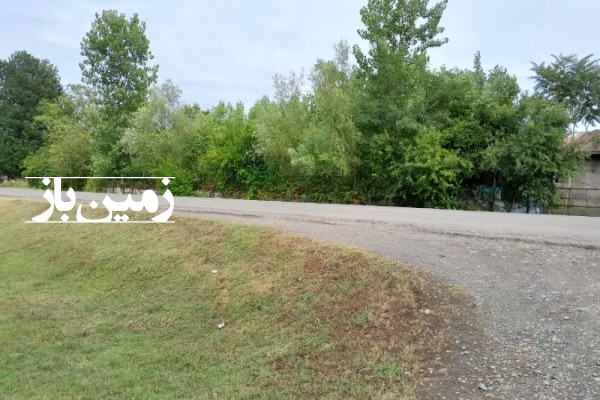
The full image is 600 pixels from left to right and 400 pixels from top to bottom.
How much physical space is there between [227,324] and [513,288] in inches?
138

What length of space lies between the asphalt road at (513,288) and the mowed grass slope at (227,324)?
15.5 inches

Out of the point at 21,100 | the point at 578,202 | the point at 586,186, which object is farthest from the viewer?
the point at 21,100

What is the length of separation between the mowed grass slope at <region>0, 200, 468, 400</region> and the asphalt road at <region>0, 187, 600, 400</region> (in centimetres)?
39

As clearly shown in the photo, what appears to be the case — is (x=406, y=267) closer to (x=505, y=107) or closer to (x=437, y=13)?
(x=505, y=107)

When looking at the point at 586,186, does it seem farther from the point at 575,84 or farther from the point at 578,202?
the point at 575,84

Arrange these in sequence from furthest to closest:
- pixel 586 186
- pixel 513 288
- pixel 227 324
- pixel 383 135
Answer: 1. pixel 586 186
2. pixel 383 135
3. pixel 227 324
4. pixel 513 288

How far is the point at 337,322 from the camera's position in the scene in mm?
5207

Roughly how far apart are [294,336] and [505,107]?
14897mm

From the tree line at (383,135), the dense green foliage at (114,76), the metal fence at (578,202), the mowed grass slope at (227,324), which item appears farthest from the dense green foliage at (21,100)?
the metal fence at (578,202)

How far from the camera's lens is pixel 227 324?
6098 millimetres

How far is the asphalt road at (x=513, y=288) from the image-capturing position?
3623 mm

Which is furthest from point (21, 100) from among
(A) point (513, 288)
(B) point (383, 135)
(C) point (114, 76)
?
(A) point (513, 288)

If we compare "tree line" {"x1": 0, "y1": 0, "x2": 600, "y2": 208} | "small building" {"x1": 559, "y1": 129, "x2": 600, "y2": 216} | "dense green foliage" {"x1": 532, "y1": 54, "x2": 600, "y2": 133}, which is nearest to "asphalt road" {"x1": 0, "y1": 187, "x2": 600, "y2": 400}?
"tree line" {"x1": 0, "y1": 0, "x2": 600, "y2": 208}

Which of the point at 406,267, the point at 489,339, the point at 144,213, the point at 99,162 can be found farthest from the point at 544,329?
the point at 99,162
